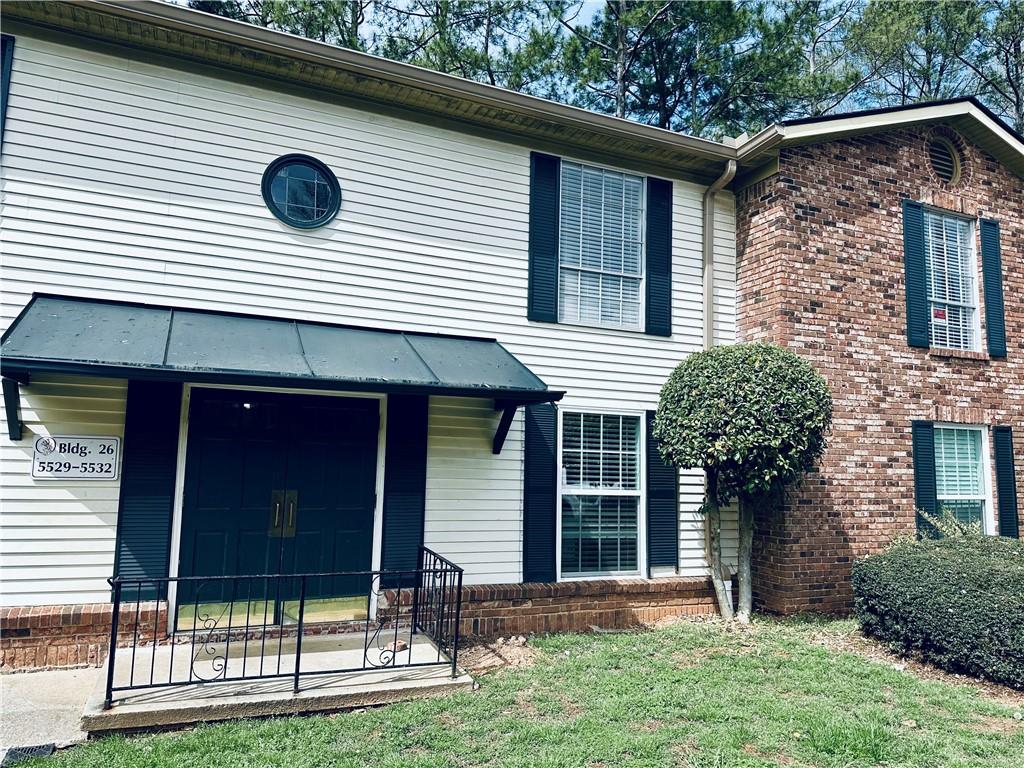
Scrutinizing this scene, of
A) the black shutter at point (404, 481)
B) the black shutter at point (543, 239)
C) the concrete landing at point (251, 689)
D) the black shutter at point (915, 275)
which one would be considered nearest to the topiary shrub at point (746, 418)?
the black shutter at point (543, 239)

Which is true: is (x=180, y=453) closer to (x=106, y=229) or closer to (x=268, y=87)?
(x=106, y=229)

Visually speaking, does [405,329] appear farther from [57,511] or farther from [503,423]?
[57,511]

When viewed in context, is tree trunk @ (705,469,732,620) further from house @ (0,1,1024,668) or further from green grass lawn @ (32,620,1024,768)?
green grass lawn @ (32,620,1024,768)

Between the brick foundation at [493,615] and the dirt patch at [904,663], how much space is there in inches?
53.5

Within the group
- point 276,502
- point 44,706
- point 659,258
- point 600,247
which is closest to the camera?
point 44,706

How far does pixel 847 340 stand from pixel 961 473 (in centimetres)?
243

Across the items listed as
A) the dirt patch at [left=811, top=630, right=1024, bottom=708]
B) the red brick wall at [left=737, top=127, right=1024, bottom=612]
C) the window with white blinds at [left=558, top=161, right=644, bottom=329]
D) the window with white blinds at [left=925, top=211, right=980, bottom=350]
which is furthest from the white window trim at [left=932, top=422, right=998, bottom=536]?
the window with white blinds at [left=558, top=161, right=644, bottom=329]

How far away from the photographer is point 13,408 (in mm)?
5664

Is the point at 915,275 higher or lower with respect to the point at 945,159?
lower

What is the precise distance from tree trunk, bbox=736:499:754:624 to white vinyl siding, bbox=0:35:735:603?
553mm

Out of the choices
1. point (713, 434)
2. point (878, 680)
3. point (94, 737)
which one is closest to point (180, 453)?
point (94, 737)

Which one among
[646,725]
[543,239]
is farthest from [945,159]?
[646,725]

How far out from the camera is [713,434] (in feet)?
23.8

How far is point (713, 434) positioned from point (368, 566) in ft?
11.6
